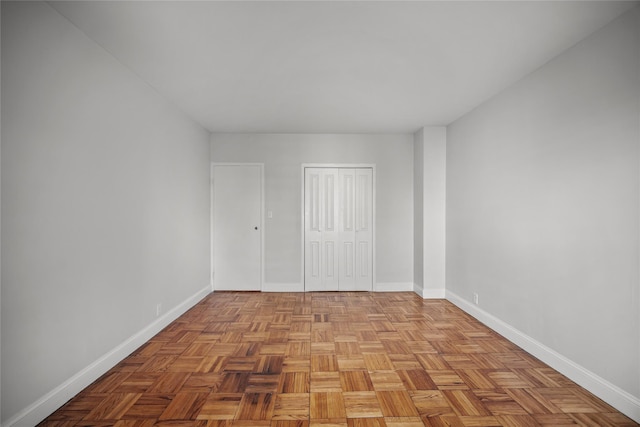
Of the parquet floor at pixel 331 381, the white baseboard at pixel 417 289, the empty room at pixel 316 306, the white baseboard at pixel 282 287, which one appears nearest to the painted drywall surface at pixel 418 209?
the white baseboard at pixel 417 289

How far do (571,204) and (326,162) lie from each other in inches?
141

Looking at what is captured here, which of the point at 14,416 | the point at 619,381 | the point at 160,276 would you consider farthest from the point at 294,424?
the point at 160,276

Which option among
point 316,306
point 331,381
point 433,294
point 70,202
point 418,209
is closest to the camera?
point 70,202

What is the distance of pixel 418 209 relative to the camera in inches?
215

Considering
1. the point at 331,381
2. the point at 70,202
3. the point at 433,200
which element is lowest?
the point at 331,381

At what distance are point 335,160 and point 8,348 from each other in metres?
4.56

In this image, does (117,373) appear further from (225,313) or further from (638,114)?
(638,114)

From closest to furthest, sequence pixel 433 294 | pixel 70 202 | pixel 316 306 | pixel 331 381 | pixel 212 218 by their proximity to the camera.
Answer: pixel 70 202, pixel 331 381, pixel 316 306, pixel 433 294, pixel 212 218

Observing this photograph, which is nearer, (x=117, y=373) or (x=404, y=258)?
(x=117, y=373)

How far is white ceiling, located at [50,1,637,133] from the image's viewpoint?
2.24 m

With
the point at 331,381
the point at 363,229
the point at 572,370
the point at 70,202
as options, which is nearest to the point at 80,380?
the point at 70,202

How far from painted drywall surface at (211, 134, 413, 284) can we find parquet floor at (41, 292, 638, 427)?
5.24ft

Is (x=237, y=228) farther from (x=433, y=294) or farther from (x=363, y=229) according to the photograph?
(x=433, y=294)

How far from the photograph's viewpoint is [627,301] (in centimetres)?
226
